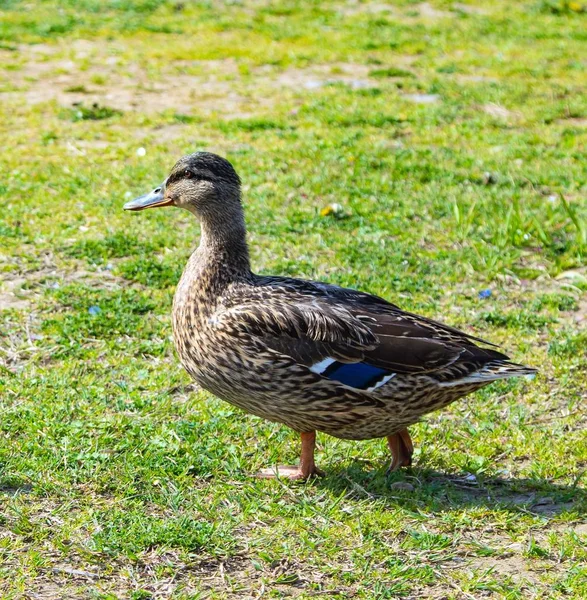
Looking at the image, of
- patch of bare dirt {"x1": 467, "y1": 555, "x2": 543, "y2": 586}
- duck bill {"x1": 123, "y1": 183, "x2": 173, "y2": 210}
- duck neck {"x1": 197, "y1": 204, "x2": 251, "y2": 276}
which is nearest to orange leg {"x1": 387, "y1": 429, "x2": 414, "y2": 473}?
patch of bare dirt {"x1": 467, "y1": 555, "x2": 543, "y2": 586}

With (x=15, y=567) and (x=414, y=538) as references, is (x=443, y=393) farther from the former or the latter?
(x=15, y=567)

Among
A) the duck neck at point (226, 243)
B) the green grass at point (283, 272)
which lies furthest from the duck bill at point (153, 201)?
the green grass at point (283, 272)

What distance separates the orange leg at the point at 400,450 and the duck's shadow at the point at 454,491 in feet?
0.14

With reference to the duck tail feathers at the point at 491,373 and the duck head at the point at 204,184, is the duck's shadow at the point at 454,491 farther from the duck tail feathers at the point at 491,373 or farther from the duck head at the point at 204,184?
the duck head at the point at 204,184

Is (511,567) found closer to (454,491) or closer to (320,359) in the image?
(454,491)

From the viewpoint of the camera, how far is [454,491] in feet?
15.4

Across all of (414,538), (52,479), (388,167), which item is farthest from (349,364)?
(388,167)

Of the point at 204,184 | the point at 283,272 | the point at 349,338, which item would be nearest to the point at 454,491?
the point at 349,338

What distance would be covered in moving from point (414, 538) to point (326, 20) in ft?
33.3

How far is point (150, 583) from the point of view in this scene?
396 cm

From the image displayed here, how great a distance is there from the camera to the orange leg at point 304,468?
15.5ft

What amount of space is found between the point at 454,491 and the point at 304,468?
2.30ft

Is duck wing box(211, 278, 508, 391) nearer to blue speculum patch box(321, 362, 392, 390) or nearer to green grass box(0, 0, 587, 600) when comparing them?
blue speculum patch box(321, 362, 392, 390)

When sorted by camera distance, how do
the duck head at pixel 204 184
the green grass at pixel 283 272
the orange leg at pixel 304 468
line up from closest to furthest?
the green grass at pixel 283 272 < the orange leg at pixel 304 468 < the duck head at pixel 204 184
